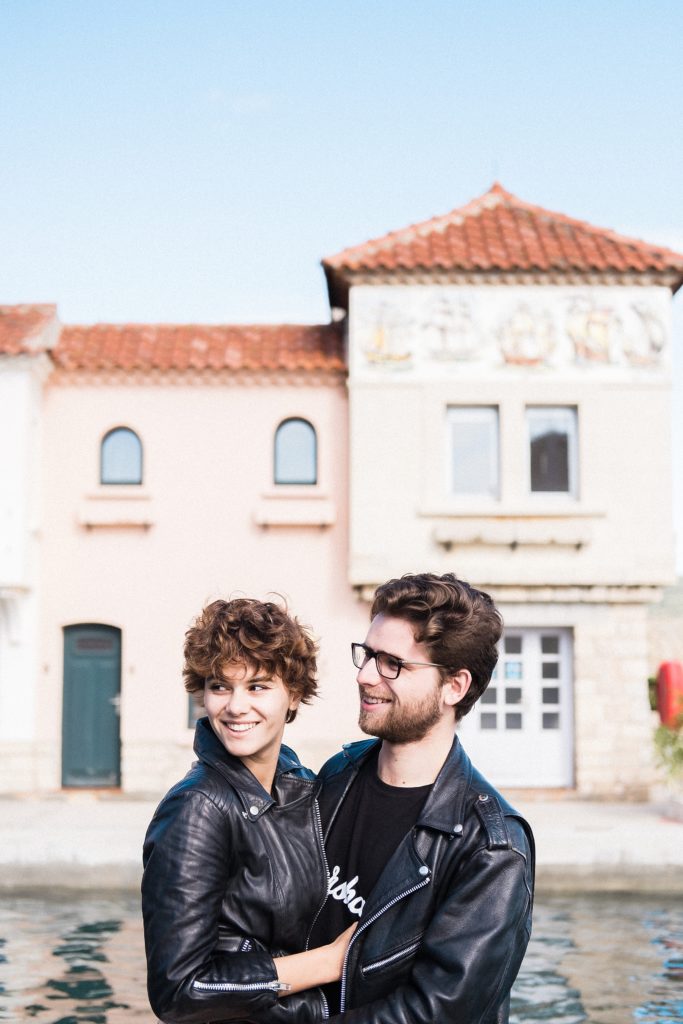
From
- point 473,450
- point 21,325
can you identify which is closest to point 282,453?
point 473,450

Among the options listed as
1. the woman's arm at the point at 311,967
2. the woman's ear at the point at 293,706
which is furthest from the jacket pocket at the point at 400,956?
the woman's ear at the point at 293,706

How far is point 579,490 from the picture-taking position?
18359 mm

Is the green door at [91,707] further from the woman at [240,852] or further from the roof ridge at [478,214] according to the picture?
the woman at [240,852]

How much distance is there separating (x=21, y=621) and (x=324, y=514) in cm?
458

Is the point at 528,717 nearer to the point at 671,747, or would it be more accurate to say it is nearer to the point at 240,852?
the point at 671,747

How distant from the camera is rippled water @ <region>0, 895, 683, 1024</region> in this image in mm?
8148

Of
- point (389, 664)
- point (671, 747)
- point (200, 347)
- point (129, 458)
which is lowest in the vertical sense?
point (671, 747)

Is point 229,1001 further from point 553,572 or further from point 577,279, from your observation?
point 577,279

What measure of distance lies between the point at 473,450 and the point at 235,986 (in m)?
15.8

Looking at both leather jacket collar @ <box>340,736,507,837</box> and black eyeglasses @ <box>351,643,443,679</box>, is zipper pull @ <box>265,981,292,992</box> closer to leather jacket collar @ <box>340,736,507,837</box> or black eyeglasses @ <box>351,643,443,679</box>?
leather jacket collar @ <box>340,736,507,837</box>

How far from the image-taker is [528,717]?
720 inches

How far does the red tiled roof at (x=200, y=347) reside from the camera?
18.5 metres

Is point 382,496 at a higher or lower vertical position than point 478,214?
lower

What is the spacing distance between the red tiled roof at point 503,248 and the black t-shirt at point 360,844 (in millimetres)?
15360
